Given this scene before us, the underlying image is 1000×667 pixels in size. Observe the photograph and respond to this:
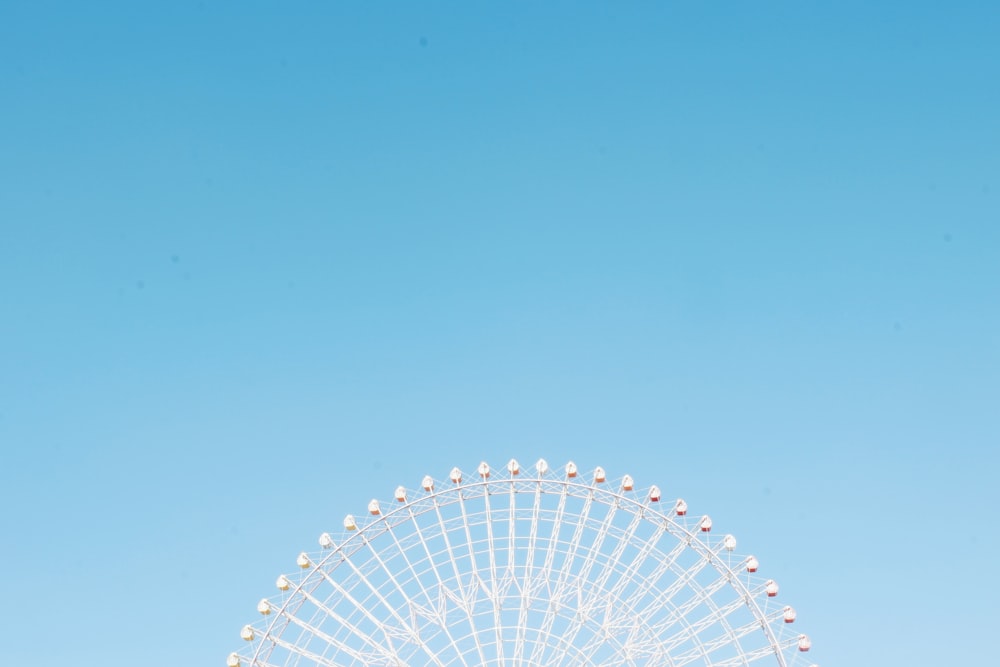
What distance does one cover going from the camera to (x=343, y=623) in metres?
60.9

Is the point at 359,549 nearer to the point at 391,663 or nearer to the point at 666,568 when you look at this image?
the point at 391,663

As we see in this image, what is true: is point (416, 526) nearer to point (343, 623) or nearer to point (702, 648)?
point (343, 623)

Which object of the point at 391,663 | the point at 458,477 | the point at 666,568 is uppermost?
the point at 458,477

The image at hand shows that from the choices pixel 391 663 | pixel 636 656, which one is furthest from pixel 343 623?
pixel 636 656

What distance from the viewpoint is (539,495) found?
2509 inches

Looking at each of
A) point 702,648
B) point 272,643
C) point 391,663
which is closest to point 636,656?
point 702,648

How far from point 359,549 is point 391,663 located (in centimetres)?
542

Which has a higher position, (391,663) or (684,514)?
(684,514)

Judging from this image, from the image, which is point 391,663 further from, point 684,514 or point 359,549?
point 684,514

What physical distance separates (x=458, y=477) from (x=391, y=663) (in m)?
8.88

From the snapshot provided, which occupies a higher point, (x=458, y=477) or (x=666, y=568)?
(x=458, y=477)

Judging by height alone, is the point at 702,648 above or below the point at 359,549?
below

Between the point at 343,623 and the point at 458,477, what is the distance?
8.34m

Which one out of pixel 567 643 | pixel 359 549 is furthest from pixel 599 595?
pixel 359 549
